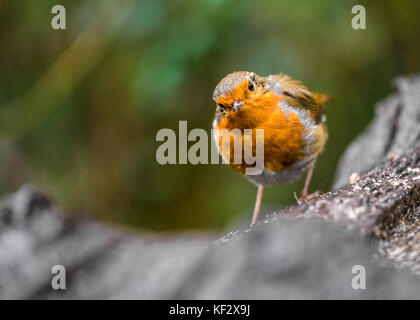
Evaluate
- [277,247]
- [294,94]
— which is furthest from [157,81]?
[277,247]

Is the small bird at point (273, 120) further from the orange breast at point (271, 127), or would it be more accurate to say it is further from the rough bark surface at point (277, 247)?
the rough bark surface at point (277, 247)

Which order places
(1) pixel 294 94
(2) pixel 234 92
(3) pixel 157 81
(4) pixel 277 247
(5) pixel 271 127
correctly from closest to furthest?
(4) pixel 277 247, (2) pixel 234 92, (5) pixel 271 127, (1) pixel 294 94, (3) pixel 157 81

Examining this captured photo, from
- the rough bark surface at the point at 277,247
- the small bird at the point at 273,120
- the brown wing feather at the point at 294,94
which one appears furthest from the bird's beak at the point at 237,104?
the rough bark surface at the point at 277,247

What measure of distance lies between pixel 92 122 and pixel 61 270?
3.07m

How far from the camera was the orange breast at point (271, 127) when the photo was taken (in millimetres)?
3107

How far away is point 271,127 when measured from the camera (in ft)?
10.4

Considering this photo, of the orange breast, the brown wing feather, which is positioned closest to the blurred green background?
the brown wing feather

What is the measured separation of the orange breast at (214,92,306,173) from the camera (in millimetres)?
3107

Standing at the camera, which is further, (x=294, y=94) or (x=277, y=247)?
(x=294, y=94)

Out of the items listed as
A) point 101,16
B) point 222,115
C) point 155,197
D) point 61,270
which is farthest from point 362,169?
point 155,197

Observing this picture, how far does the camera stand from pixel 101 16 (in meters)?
4.75

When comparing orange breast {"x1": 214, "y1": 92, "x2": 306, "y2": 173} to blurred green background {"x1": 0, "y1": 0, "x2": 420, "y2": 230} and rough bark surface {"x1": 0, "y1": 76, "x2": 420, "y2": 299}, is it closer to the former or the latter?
rough bark surface {"x1": 0, "y1": 76, "x2": 420, "y2": 299}

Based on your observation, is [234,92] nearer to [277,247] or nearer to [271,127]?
[271,127]

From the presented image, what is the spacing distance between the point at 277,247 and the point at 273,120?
1.51m
